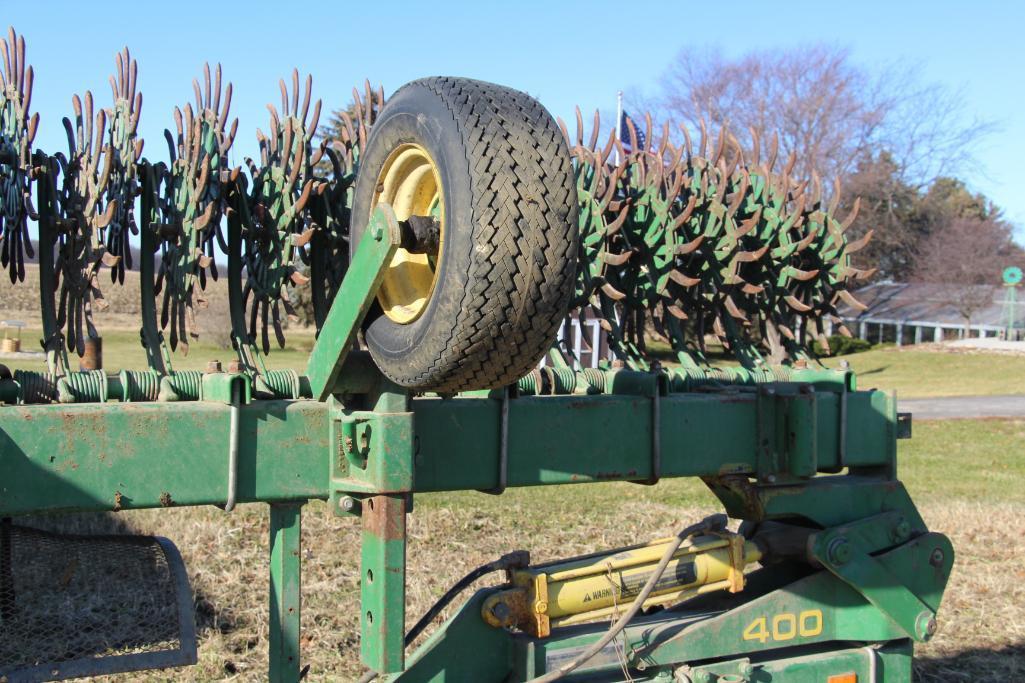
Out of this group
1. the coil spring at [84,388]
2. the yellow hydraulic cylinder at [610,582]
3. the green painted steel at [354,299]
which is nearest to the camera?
the green painted steel at [354,299]

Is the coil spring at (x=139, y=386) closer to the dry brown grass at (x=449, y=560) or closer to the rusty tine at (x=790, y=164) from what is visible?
the dry brown grass at (x=449, y=560)

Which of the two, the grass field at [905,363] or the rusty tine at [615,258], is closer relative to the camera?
the rusty tine at [615,258]

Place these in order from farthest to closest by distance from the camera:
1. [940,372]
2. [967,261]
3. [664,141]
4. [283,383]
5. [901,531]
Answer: [967,261], [940,372], [664,141], [901,531], [283,383]

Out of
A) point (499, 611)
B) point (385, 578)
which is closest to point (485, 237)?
point (385, 578)

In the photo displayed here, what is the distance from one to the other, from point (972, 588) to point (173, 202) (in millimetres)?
5273

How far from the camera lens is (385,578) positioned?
2688 millimetres

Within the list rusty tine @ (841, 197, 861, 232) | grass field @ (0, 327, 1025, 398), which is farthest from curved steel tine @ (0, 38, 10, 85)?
grass field @ (0, 327, 1025, 398)

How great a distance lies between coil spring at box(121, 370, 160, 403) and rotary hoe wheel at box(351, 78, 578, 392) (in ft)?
2.54

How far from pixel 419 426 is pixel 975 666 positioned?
383 cm

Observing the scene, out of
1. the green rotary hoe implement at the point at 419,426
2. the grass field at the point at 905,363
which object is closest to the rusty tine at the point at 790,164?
the green rotary hoe implement at the point at 419,426

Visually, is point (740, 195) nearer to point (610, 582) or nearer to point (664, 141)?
point (664, 141)

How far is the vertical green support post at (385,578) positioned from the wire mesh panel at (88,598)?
68cm

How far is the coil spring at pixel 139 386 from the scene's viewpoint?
9.39 feet

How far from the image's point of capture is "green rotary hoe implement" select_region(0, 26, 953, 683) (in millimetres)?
2443
